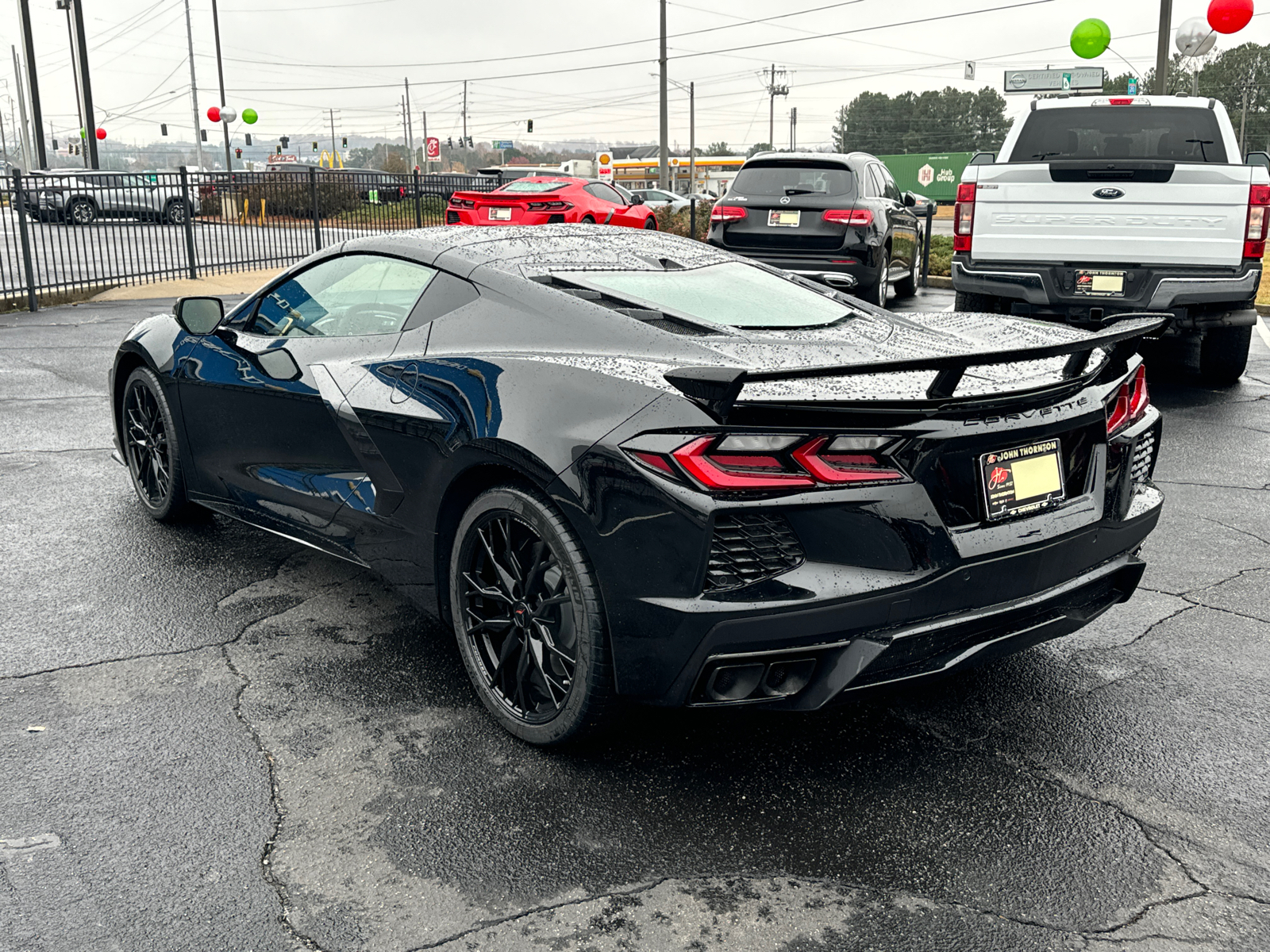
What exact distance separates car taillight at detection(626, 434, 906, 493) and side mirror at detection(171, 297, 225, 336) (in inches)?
108

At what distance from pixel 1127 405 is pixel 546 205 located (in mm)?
15600

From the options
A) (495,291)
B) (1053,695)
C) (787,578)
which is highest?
(495,291)

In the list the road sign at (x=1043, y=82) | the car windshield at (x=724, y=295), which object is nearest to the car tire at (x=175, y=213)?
the car windshield at (x=724, y=295)

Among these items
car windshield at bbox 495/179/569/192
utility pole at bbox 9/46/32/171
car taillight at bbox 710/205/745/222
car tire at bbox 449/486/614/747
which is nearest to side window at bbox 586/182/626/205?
car windshield at bbox 495/179/569/192

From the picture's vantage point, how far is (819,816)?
113 inches

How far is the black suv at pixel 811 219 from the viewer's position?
37.8 ft

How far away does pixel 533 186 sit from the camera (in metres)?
19.3

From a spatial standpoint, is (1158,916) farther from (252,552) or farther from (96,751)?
(252,552)

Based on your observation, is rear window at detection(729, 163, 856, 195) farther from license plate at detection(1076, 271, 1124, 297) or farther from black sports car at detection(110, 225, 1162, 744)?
black sports car at detection(110, 225, 1162, 744)

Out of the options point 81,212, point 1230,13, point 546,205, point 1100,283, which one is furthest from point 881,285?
point 81,212

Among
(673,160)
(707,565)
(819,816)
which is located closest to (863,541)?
(707,565)

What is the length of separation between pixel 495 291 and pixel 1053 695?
2.11 meters

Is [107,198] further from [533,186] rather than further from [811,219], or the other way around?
[811,219]

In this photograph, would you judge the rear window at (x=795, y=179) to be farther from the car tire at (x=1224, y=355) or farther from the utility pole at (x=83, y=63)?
the utility pole at (x=83, y=63)
